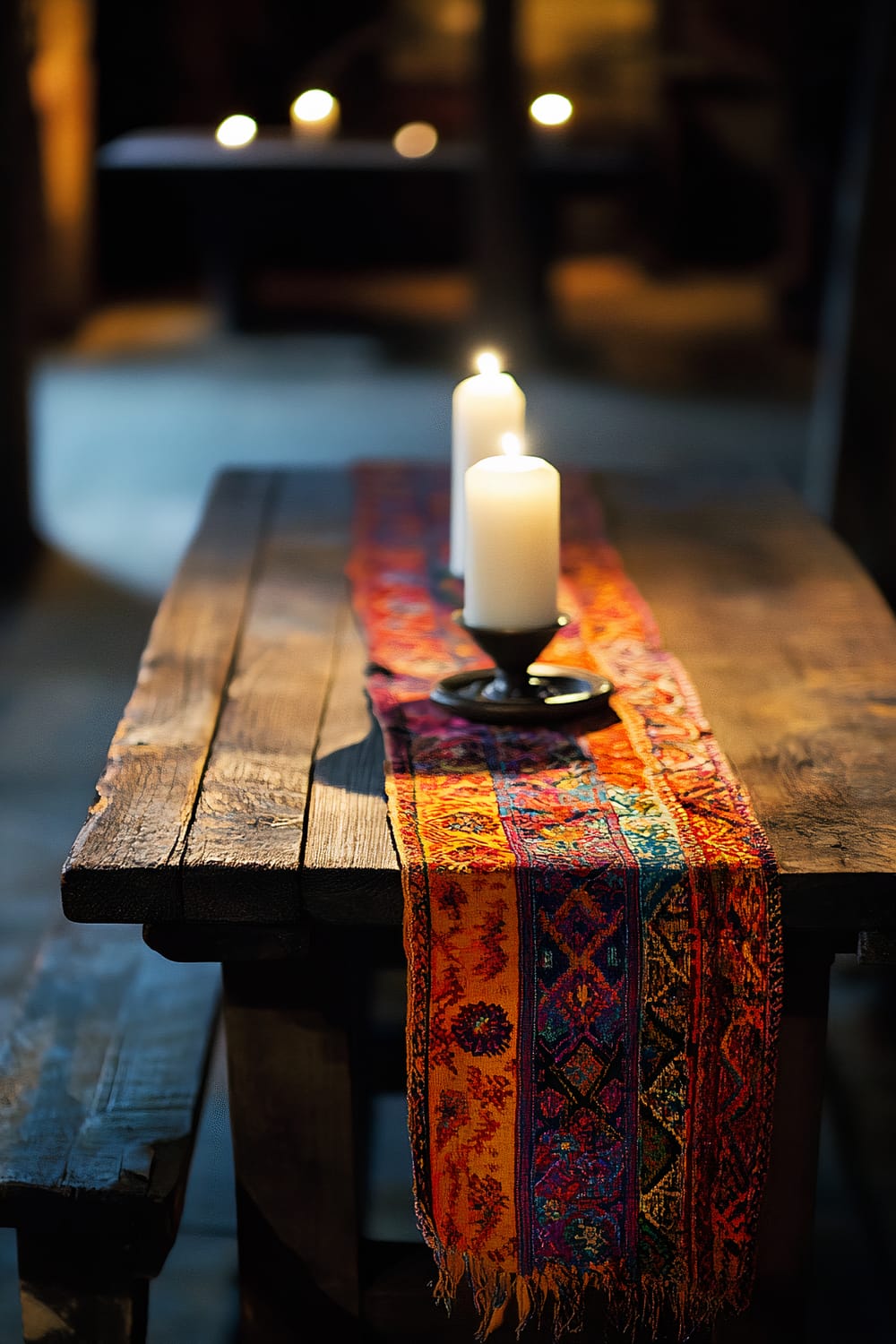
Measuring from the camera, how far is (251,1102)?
1.35m

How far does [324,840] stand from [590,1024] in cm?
24

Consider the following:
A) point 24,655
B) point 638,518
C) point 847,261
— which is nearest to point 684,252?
point 847,261

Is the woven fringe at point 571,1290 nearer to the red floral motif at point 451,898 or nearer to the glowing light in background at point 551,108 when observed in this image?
the red floral motif at point 451,898

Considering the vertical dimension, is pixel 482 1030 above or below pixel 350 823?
below

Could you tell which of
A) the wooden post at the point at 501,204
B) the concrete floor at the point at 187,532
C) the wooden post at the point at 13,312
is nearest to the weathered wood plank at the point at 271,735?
the concrete floor at the point at 187,532

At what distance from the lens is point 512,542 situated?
1.32 m

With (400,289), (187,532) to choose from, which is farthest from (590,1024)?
(400,289)

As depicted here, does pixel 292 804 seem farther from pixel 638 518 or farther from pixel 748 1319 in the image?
pixel 638 518

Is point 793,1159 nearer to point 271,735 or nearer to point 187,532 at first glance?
point 271,735

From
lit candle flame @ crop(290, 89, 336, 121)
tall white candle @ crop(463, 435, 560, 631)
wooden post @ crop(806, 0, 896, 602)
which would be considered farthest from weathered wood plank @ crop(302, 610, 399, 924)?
wooden post @ crop(806, 0, 896, 602)

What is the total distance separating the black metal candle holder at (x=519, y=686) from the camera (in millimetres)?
1358

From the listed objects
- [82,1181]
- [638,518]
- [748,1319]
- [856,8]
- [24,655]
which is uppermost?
[856,8]

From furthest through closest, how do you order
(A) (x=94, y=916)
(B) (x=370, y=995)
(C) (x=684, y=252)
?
(C) (x=684, y=252), (B) (x=370, y=995), (A) (x=94, y=916)

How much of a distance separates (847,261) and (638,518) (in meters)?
1.78
